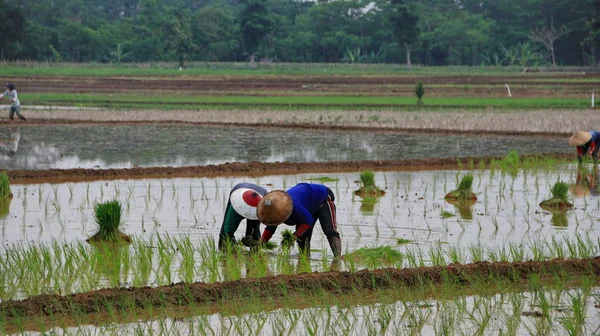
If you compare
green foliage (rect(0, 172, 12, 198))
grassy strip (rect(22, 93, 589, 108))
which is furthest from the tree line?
green foliage (rect(0, 172, 12, 198))

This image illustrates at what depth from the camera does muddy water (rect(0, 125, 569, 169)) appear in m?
14.5

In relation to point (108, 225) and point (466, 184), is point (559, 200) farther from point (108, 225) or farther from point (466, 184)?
point (108, 225)

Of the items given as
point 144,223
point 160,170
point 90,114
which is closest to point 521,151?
point 160,170

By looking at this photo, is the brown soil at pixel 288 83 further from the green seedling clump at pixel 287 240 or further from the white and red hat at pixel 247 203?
the white and red hat at pixel 247 203

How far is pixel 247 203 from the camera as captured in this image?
267 inches

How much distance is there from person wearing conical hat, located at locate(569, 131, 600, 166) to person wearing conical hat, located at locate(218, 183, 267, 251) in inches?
259

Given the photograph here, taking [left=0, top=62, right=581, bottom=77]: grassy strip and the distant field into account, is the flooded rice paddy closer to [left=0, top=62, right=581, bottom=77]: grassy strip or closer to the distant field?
the distant field

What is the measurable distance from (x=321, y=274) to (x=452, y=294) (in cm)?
83

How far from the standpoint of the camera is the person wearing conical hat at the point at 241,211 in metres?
6.80

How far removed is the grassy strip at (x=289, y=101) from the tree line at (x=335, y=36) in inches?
996

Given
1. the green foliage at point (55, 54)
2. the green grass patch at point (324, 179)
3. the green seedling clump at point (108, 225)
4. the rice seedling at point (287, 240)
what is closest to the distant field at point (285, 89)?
the green foliage at point (55, 54)

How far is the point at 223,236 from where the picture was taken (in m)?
7.12

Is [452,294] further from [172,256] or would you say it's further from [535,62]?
[535,62]

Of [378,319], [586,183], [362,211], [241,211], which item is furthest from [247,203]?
[586,183]
